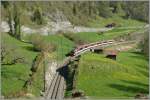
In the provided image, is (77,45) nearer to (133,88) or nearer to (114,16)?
(133,88)

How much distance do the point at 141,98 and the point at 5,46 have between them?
21.4 m

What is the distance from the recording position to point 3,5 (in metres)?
97.2

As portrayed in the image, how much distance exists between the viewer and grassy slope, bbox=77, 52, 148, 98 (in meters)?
58.8

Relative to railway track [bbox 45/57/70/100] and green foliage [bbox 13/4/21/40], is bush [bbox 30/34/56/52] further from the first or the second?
green foliage [bbox 13/4/21/40]

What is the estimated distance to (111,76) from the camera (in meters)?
65.0

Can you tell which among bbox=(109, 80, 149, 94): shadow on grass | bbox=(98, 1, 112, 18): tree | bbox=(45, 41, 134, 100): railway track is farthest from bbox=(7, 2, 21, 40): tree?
bbox=(98, 1, 112, 18): tree

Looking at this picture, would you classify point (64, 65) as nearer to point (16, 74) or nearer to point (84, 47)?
point (16, 74)

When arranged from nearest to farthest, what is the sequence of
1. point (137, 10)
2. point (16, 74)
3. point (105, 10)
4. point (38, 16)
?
point (16, 74) → point (38, 16) → point (105, 10) → point (137, 10)

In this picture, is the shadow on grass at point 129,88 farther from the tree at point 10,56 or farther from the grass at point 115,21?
the grass at point 115,21

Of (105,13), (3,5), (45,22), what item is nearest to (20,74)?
(3,5)

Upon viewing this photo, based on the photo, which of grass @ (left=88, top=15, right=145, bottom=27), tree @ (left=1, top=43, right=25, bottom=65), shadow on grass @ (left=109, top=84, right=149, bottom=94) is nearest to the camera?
shadow on grass @ (left=109, top=84, right=149, bottom=94)

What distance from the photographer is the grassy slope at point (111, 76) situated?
58.8 meters

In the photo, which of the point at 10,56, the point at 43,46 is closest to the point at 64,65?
the point at 43,46

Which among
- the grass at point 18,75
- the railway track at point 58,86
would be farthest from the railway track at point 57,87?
the grass at point 18,75
